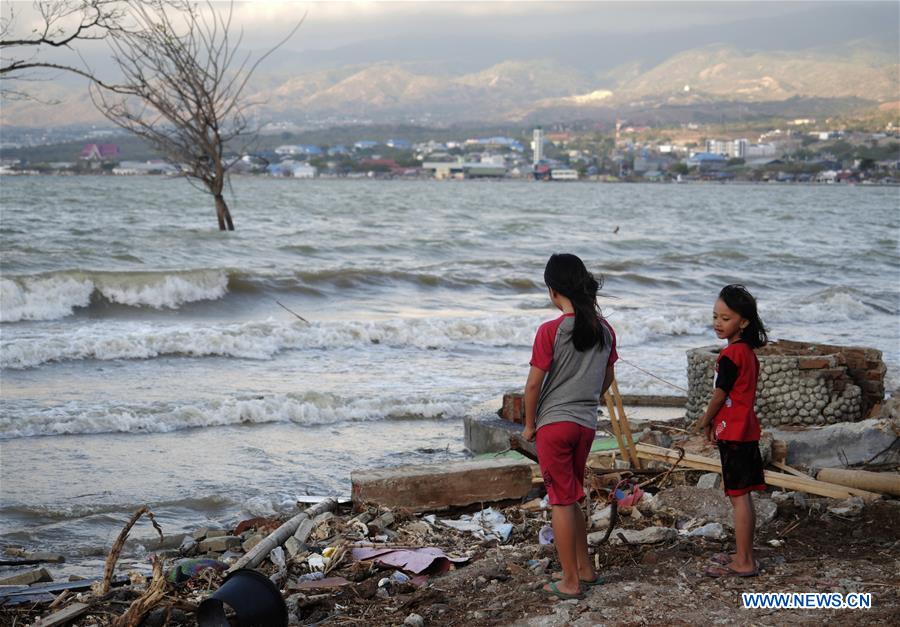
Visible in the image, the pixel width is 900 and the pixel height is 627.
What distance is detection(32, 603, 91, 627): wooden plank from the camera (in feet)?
13.4

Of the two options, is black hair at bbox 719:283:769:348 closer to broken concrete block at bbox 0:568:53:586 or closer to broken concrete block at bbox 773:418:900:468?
broken concrete block at bbox 773:418:900:468

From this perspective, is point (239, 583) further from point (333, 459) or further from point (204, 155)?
point (204, 155)

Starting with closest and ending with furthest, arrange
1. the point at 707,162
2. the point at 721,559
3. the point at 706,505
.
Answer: the point at 721,559 → the point at 706,505 → the point at 707,162

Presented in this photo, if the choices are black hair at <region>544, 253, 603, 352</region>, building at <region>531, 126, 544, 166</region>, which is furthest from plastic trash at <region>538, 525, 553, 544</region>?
building at <region>531, 126, 544, 166</region>

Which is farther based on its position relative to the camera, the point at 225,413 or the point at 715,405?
the point at 225,413

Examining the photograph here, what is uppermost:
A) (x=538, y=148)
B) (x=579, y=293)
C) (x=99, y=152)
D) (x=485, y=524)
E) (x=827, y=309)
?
(x=99, y=152)

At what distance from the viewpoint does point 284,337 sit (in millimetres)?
14086

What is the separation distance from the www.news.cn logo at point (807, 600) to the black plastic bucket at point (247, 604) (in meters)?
1.86

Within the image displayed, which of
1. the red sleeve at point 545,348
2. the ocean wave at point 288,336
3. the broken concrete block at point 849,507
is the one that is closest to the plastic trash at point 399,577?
the red sleeve at point 545,348

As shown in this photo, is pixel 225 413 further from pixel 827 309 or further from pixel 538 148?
pixel 538 148

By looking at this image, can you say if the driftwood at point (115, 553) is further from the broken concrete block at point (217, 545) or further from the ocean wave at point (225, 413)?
the ocean wave at point (225, 413)

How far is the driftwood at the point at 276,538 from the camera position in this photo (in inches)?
197

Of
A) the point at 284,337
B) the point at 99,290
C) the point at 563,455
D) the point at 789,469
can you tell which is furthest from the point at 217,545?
the point at 99,290

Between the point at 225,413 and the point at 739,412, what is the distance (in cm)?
606
